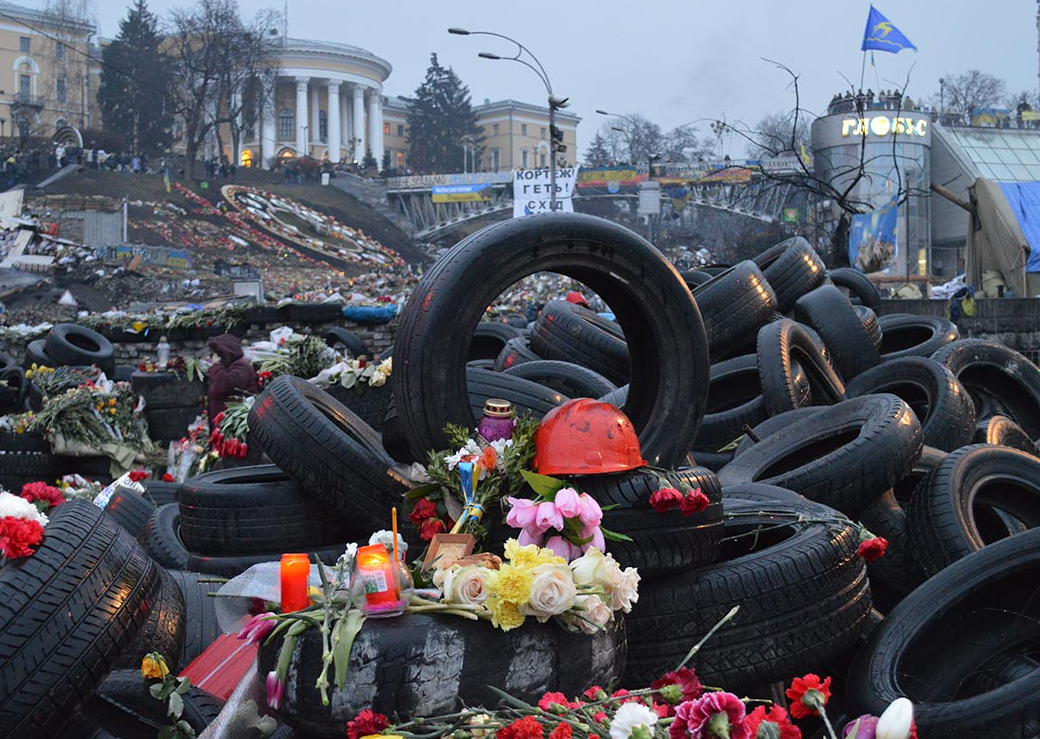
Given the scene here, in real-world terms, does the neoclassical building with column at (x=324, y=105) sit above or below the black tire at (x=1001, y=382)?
above

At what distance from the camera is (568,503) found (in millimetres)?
3732

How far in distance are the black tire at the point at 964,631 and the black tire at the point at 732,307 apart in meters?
4.32

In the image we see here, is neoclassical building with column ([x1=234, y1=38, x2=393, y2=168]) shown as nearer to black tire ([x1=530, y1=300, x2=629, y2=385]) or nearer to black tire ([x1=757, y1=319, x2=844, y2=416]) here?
black tire ([x1=530, y1=300, x2=629, y2=385])

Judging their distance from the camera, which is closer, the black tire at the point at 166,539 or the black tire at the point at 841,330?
the black tire at the point at 166,539

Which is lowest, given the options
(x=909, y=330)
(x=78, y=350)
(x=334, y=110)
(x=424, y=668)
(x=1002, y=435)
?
(x=78, y=350)

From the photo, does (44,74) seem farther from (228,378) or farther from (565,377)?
(565,377)

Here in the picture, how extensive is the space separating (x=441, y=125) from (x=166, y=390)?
9040 cm

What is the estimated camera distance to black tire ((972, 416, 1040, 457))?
8055 millimetres

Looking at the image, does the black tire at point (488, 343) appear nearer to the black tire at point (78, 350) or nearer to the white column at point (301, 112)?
the black tire at point (78, 350)

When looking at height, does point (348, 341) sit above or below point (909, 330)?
below

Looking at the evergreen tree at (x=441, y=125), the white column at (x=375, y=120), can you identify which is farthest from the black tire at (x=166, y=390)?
the white column at (x=375, y=120)

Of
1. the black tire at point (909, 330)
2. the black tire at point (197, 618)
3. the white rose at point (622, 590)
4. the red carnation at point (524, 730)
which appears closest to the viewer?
the red carnation at point (524, 730)

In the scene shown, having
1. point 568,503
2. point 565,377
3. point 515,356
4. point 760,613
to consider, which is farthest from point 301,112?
point 568,503

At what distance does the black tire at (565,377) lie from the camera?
8.27 meters
